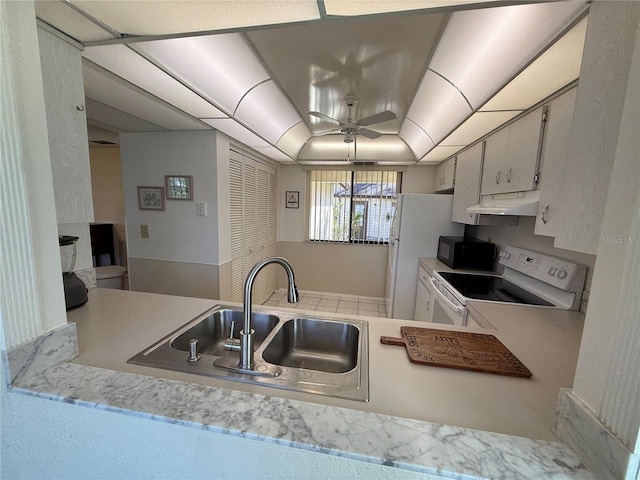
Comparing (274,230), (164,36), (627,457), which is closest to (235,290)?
(274,230)

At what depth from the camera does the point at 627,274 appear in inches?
18.3

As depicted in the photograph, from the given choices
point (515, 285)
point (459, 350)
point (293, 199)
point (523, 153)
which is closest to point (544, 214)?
point (523, 153)

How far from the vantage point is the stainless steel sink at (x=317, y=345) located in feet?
3.98

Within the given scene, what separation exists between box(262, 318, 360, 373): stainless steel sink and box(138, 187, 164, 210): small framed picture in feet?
7.11

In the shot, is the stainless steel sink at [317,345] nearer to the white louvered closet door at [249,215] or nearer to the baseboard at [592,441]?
the baseboard at [592,441]

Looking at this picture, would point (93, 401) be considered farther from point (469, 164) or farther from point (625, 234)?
point (469, 164)

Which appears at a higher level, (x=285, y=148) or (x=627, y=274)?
(x=285, y=148)

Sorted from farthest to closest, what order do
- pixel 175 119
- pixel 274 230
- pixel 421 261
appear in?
pixel 274 230 < pixel 421 261 < pixel 175 119

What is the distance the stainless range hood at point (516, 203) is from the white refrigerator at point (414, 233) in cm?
85

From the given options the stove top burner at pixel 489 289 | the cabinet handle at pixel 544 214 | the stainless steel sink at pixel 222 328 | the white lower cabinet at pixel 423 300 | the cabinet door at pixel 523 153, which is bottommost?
the white lower cabinet at pixel 423 300

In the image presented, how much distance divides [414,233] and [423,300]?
771mm

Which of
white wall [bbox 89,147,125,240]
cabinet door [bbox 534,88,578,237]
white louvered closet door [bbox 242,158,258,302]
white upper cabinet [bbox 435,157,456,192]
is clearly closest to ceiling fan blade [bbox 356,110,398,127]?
cabinet door [bbox 534,88,578,237]

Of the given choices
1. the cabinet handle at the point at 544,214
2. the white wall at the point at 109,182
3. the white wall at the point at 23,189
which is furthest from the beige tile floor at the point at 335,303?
the white wall at the point at 23,189

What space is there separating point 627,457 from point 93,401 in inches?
43.1
